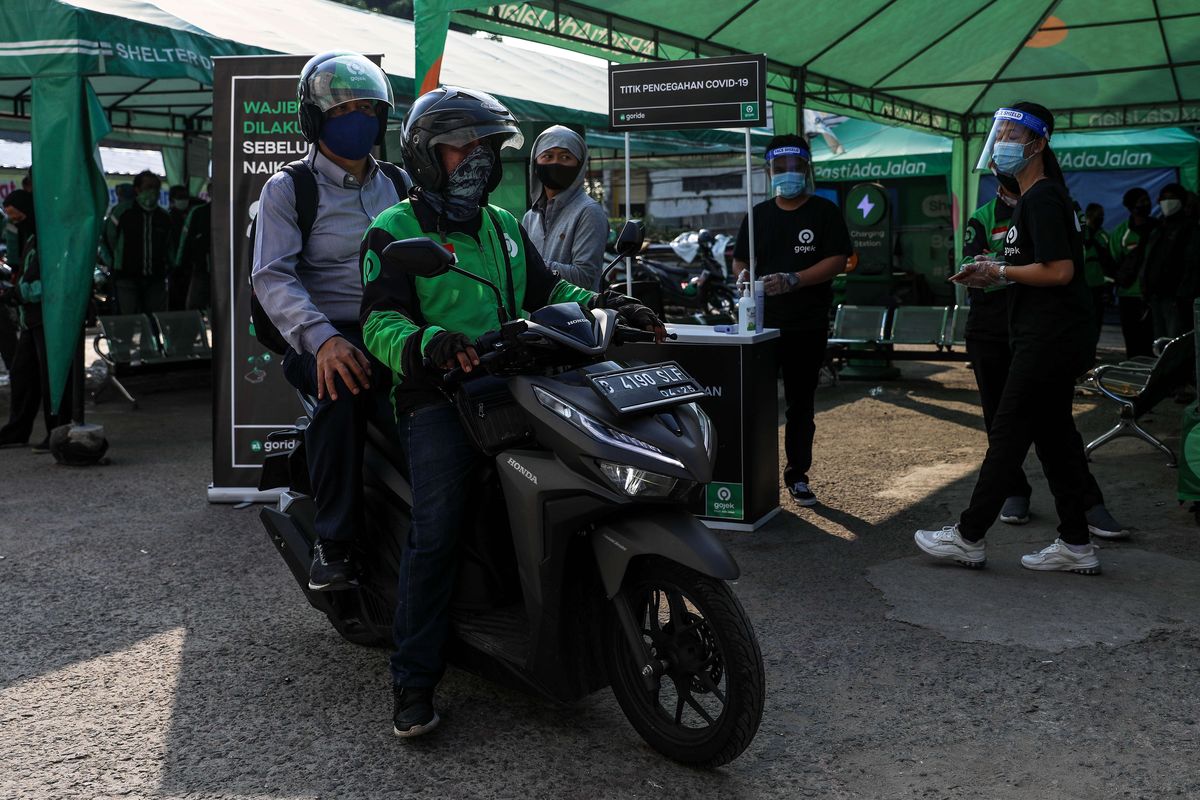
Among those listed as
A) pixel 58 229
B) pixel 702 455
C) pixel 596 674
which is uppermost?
pixel 58 229

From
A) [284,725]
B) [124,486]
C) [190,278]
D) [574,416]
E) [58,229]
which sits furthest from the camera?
[190,278]

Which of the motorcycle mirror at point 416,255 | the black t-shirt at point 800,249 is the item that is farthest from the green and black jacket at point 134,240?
the motorcycle mirror at point 416,255

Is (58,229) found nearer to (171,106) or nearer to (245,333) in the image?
(245,333)

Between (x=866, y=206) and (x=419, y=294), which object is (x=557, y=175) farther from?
(x=866, y=206)

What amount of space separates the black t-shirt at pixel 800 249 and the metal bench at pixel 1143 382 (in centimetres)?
181

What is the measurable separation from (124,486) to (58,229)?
71.8 inches

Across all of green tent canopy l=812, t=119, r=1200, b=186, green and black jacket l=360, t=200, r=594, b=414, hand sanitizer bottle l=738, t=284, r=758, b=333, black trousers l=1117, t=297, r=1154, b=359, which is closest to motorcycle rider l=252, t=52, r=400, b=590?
green and black jacket l=360, t=200, r=594, b=414

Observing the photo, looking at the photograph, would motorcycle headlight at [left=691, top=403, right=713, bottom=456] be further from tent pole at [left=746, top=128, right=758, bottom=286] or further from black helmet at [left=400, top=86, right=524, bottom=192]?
tent pole at [left=746, top=128, right=758, bottom=286]

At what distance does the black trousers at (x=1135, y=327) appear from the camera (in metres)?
11.9

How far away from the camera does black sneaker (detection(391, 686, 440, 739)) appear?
3.44m

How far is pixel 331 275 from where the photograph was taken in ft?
13.9

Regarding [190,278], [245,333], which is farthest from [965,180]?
[245,333]

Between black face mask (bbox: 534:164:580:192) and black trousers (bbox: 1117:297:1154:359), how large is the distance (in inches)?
328

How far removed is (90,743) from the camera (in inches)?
139
